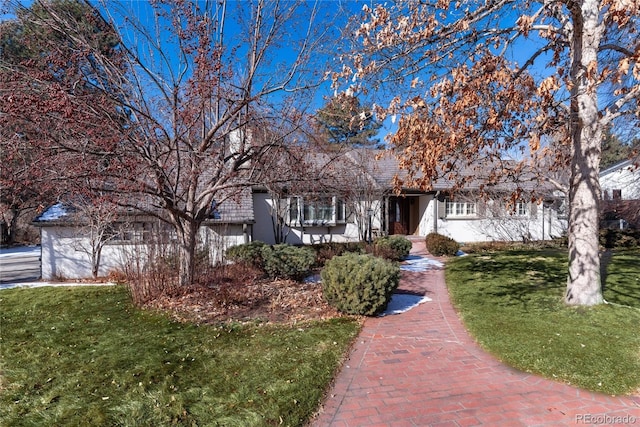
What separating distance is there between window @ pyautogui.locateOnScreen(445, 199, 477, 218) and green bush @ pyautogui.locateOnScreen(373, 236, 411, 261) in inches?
246

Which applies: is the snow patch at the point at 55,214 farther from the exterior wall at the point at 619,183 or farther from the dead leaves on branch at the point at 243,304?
the exterior wall at the point at 619,183

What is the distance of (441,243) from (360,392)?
11613mm

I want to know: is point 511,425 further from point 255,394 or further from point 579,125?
point 579,125

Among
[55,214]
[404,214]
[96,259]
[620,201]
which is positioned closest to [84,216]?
[96,259]

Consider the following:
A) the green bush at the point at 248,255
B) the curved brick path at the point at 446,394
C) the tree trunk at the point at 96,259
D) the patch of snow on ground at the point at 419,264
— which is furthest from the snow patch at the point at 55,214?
the curved brick path at the point at 446,394

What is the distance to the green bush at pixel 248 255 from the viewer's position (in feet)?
33.2

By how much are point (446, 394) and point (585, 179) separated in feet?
16.1

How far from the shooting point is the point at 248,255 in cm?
1016

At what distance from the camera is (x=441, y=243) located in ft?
48.0

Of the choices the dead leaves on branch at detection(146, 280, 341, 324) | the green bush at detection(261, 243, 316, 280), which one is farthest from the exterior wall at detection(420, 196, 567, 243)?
the dead leaves on branch at detection(146, 280, 341, 324)

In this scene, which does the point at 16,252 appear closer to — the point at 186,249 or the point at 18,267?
the point at 18,267

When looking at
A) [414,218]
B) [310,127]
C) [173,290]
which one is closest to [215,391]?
[173,290]

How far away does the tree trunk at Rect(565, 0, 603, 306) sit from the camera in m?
6.25

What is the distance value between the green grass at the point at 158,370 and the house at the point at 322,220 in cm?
252
